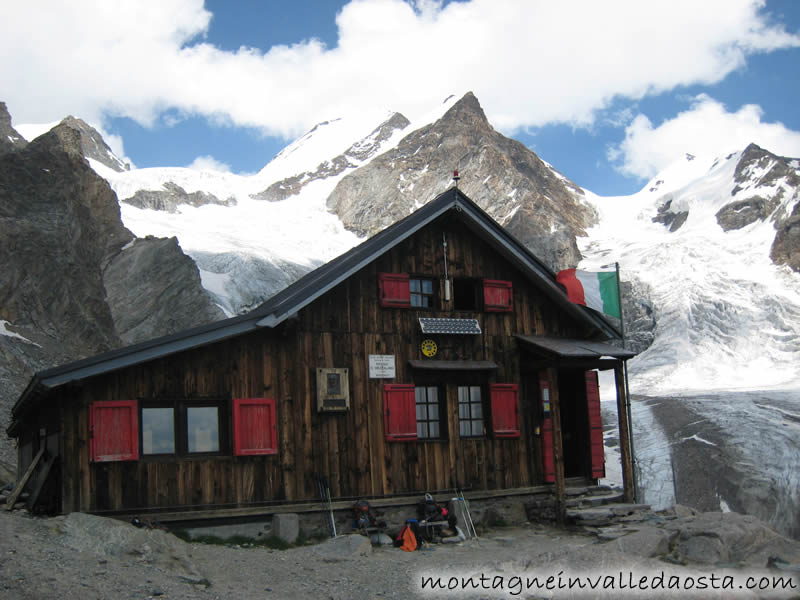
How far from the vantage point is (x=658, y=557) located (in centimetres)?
1216

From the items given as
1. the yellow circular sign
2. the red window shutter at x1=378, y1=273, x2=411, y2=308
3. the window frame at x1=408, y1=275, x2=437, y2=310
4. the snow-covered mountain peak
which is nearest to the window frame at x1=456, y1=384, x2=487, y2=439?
the yellow circular sign

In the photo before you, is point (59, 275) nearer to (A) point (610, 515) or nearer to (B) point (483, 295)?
(B) point (483, 295)

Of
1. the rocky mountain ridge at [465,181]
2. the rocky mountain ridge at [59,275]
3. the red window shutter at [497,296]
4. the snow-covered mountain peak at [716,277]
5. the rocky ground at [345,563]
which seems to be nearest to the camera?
the rocky ground at [345,563]

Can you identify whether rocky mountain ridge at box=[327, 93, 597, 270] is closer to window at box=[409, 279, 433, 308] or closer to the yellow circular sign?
window at box=[409, 279, 433, 308]

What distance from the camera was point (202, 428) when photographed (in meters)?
13.8

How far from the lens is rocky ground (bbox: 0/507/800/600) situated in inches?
355

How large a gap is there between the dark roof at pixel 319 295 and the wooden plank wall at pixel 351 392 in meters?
0.39

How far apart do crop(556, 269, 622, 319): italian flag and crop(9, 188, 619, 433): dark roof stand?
276 mm

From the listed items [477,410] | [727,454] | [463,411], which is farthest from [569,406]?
[727,454]

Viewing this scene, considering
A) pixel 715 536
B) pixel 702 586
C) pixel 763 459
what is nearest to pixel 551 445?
pixel 715 536

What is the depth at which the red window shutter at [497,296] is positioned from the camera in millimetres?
16906

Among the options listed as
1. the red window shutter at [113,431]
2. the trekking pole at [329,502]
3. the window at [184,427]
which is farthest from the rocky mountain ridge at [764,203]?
the red window shutter at [113,431]

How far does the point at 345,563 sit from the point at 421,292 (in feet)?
20.2

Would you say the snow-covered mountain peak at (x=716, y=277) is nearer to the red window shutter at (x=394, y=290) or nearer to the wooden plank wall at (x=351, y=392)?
the wooden plank wall at (x=351, y=392)
